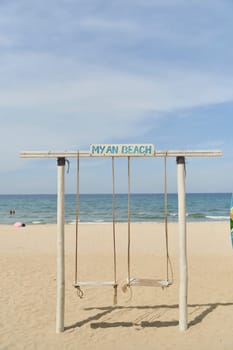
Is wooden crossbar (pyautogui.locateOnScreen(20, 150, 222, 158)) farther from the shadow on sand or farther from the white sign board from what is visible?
the shadow on sand

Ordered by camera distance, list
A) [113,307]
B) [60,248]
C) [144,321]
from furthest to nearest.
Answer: [113,307]
[144,321]
[60,248]

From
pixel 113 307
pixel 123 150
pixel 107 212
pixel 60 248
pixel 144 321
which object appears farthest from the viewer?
pixel 107 212

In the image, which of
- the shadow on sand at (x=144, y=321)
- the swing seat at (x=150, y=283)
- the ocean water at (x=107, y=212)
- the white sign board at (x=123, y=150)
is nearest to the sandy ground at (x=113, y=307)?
the shadow on sand at (x=144, y=321)

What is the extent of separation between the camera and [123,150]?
237 inches

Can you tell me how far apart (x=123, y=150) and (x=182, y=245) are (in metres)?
1.68

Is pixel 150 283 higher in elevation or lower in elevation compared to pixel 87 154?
lower

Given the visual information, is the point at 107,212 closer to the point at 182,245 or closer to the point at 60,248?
the point at 60,248

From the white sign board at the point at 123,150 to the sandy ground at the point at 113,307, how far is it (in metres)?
2.26

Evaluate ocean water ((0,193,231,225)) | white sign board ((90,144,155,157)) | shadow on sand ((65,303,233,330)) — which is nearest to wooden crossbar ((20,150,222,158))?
white sign board ((90,144,155,157))

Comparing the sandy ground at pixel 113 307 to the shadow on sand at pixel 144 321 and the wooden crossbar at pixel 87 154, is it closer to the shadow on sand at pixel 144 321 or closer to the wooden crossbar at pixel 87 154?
the shadow on sand at pixel 144 321

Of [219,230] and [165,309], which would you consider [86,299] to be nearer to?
[165,309]

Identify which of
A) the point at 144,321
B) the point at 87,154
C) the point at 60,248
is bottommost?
the point at 144,321

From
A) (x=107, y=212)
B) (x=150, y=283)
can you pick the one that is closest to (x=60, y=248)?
(x=150, y=283)

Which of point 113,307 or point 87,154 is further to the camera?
point 113,307
